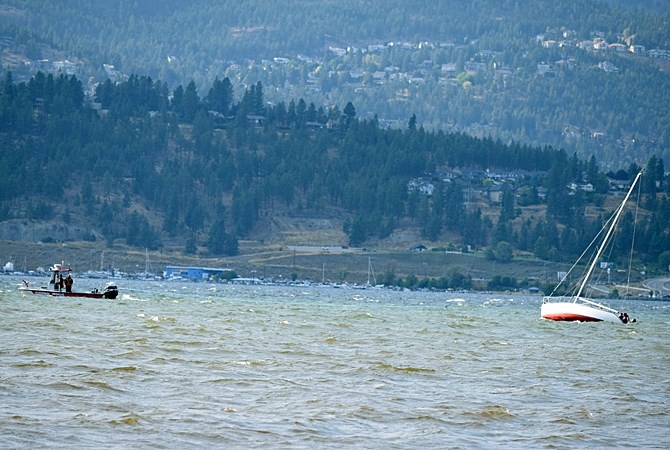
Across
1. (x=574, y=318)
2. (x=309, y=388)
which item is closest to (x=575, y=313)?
(x=574, y=318)

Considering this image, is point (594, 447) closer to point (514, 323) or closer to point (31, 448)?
point (31, 448)

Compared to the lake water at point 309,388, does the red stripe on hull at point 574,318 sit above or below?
below

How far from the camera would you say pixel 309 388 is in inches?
1501

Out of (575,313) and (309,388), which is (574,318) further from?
(309,388)

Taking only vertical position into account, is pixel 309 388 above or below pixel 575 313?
above

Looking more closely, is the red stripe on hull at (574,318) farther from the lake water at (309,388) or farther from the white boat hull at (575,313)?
the lake water at (309,388)

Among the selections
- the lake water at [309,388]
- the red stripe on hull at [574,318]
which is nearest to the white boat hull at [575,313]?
the red stripe on hull at [574,318]

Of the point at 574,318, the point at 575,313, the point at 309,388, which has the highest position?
the point at 309,388

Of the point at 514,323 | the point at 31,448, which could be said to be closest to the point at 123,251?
the point at 514,323

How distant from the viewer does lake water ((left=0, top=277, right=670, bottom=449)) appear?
31.2 meters

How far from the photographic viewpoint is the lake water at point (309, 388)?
31.2 metres

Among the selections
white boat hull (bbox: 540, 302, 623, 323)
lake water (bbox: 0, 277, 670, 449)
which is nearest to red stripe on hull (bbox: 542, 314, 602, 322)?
white boat hull (bbox: 540, 302, 623, 323)

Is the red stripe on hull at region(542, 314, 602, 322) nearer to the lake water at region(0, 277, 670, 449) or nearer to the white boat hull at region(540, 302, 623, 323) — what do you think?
the white boat hull at region(540, 302, 623, 323)

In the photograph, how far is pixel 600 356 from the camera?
56.0 m
